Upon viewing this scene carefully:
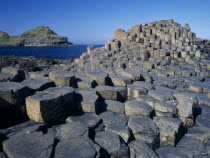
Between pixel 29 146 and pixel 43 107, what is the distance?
0.90 meters

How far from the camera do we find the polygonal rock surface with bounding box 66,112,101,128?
3910mm

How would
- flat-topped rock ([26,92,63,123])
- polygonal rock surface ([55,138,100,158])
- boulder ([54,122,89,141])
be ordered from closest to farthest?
polygonal rock surface ([55,138,100,158]), boulder ([54,122,89,141]), flat-topped rock ([26,92,63,123])

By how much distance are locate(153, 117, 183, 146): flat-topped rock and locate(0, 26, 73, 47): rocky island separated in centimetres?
17877

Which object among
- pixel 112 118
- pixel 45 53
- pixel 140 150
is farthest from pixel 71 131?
pixel 45 53

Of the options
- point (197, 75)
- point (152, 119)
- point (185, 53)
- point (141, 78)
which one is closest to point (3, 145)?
point (152, 119)

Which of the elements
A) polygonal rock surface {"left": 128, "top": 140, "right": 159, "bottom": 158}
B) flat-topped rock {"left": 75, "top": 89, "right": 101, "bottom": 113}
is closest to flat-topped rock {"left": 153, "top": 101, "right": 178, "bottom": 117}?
polygonal rock surface {"left": 128, "top": 140, "right": 159, "bottom": 158}

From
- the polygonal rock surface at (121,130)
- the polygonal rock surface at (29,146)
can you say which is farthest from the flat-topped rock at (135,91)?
the polygonal rock surface at (29,146)

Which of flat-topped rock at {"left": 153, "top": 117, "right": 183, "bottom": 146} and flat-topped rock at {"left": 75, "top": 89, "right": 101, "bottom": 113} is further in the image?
flat-topped rock at {"left": 75, "top": 89, "right": 101, "bottom": 113}

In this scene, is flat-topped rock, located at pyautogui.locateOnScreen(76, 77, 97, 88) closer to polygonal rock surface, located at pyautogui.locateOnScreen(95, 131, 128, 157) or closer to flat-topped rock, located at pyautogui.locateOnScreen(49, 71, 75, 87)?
flat-topped rock, located at pyautogui.locateOnScreen(49, 71, 75, 87)

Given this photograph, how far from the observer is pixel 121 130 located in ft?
12.3

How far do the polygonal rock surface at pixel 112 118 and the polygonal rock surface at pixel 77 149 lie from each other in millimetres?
1029

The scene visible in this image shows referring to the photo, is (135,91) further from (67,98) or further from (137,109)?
(67,98)

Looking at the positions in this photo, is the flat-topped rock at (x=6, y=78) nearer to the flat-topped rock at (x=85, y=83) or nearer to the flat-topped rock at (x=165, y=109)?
the flat-topped rock at (x=85, y=83)

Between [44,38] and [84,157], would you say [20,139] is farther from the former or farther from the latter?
[44,38]
